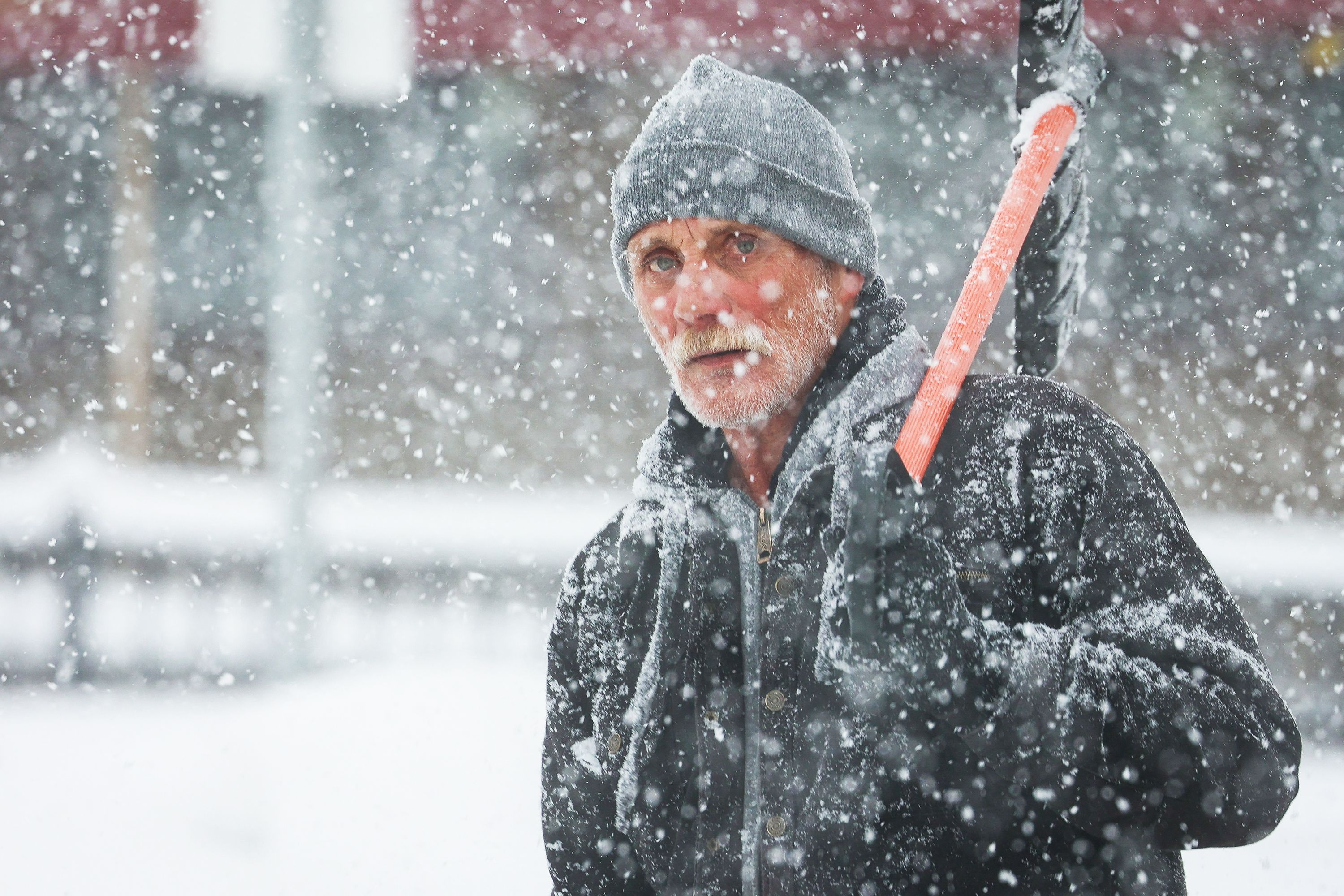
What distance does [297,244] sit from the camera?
19.0 ft

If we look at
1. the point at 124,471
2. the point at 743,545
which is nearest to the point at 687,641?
the point at 743,545

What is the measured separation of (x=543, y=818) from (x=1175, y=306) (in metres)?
9.26

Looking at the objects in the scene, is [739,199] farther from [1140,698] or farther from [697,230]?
[1140,698]

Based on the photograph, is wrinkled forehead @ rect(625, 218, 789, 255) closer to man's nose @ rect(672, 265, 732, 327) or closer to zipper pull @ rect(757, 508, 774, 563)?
man's nose @ rect(672, 265, 732, 327)

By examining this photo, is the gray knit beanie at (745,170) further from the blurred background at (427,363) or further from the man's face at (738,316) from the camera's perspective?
the blurred background at (427,363)

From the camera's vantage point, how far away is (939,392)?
1542 mm

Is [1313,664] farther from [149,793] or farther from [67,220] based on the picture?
[67,220]

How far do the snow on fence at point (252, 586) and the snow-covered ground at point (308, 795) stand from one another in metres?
0.44

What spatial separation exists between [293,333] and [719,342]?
4.76 meters

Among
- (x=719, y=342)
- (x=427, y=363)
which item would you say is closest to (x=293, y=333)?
(x=719, y=342)

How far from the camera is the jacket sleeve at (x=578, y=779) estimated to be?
6.01ft

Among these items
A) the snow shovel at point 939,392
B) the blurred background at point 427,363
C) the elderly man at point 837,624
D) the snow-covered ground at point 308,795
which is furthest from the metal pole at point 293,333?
the snow shovel at point 939,392

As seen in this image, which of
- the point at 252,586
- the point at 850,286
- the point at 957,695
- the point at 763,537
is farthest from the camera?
the point at 252,586

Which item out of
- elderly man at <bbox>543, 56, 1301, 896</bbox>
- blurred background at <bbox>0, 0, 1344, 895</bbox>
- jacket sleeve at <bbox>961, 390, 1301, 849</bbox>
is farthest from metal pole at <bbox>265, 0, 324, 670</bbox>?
jacket sleeve at <bbox>961, 390, 1301, 849</bbox>
